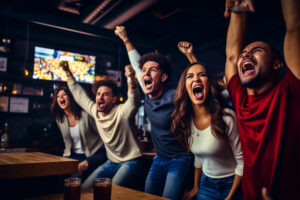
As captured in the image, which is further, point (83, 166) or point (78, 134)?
point (78, 134)

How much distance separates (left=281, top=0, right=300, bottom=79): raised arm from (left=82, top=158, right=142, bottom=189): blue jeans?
5.70 ft

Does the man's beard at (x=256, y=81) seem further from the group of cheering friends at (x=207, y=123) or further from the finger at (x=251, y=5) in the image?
the finger at (x=251, y=5)

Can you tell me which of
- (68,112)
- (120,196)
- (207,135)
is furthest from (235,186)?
(68,112)

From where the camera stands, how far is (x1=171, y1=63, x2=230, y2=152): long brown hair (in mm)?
1823

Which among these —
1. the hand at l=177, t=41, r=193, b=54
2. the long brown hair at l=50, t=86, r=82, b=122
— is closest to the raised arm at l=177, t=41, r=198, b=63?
the hand at l=177, t=41, r=193, b=54

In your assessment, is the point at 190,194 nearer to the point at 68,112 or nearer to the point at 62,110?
the point at 68,112

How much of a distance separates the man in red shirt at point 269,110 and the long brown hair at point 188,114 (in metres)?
0.23

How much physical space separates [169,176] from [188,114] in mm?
542

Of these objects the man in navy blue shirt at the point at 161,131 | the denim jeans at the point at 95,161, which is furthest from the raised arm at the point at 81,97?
the man in navy blue shirt at the point at 161,131

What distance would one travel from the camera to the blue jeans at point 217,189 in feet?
5.74

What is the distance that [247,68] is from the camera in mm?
1540

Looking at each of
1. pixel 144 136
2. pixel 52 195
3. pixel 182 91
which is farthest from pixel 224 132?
pixel 144 136

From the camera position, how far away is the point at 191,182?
7.09 ft

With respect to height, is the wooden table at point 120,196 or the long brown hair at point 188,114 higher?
the long brown hair at point 188,114
